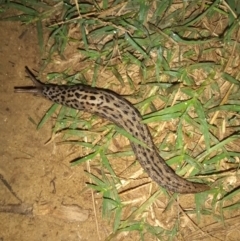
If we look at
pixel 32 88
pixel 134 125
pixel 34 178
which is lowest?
pixel 34 178

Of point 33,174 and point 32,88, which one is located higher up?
point 32,88

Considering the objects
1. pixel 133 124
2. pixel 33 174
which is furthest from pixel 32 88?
pixel 133 124

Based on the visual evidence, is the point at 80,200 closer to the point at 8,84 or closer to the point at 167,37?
the point at 8,84

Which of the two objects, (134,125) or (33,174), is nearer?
(134,125)

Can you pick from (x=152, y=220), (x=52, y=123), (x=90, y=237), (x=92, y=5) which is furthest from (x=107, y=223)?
(x=92, y=5)

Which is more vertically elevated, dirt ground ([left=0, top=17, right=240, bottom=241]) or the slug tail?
the slug tail

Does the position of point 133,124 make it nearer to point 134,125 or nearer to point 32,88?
point 134,125

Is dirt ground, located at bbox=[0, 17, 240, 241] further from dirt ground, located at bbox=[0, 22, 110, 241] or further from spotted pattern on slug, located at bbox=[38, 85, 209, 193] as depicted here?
spotted pattern on slug, located at bbox=[38, 85, 209, 193]

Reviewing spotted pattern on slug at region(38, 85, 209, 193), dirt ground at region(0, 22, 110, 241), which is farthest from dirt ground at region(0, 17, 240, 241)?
spotted pattern on slug at region(38, 85, 209, 193)
